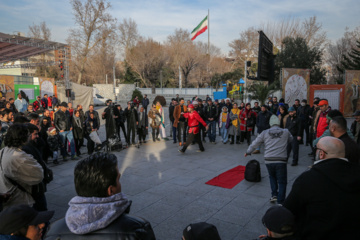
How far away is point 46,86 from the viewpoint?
22250mm

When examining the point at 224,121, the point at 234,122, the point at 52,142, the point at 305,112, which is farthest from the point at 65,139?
the point at 305,112

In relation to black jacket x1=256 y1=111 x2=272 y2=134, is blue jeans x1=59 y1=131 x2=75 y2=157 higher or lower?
lower

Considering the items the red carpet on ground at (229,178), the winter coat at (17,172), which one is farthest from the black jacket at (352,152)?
the winter coat at (17,172)

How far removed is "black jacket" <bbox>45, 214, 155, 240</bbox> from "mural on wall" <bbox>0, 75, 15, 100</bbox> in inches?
840

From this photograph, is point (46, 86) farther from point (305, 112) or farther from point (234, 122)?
point (305, 112)

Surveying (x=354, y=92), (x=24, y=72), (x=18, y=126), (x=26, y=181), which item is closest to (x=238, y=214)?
(x=26, y=181)

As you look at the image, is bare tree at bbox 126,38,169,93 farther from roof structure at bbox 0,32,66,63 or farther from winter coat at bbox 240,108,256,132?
winter coat at bbox 240,108,256,132

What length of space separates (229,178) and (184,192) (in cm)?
154

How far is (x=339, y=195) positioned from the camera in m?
2.05

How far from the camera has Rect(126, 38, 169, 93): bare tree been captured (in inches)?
1655

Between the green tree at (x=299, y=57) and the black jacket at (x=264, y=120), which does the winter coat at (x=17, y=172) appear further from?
the green tree at (x=299, y=57)

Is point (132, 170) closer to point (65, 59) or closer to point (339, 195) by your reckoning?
point (339, 195)

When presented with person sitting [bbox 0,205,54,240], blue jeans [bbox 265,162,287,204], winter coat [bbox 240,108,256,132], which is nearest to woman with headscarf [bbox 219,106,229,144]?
winter coat [bbox 240,108,256,132]

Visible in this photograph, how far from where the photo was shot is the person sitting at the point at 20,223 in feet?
5.94
